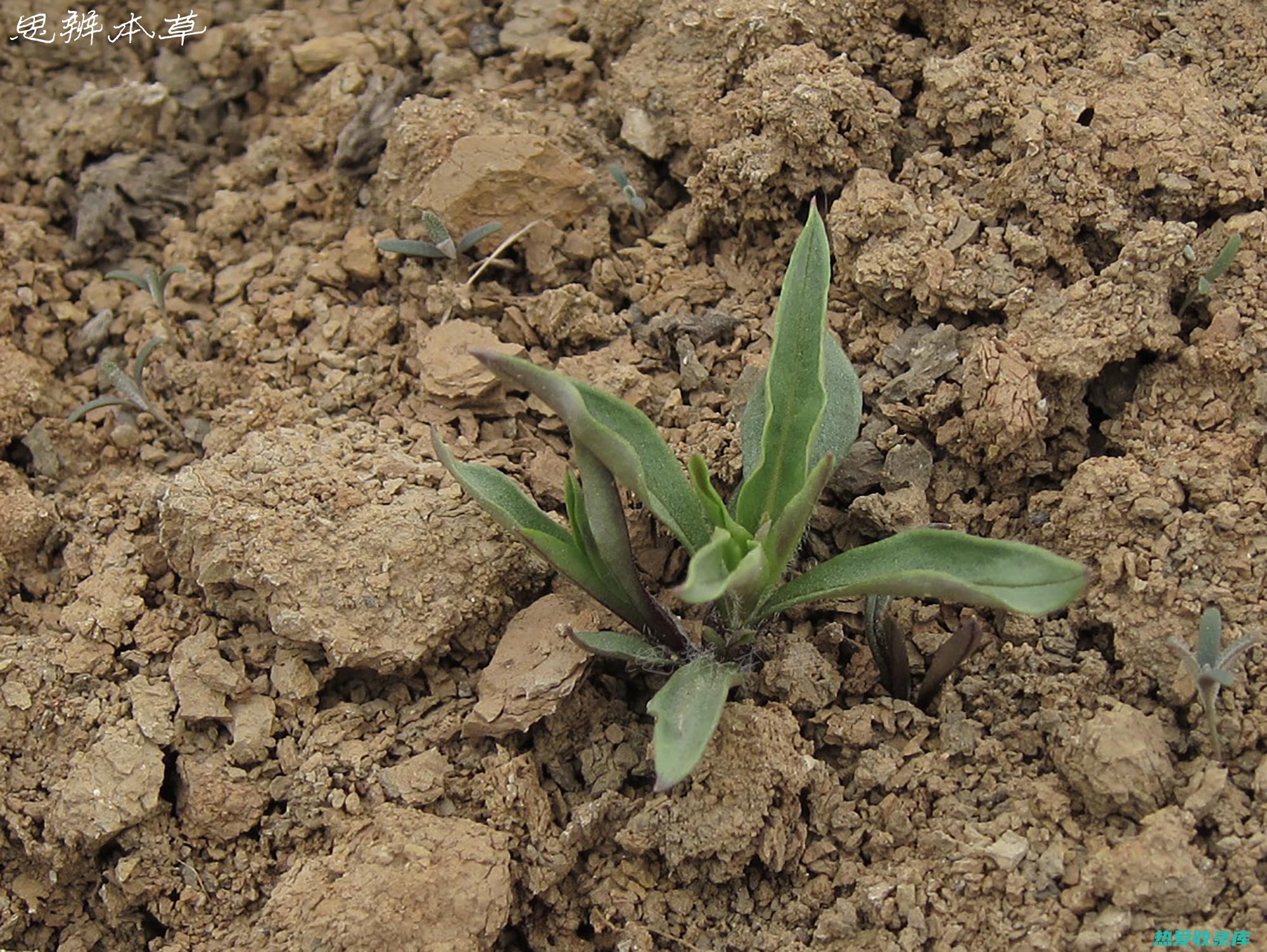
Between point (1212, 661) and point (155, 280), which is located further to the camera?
point (155, 280)

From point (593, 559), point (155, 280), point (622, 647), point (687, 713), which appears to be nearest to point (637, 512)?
point (593, 559)

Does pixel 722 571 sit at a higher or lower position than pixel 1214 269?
lower

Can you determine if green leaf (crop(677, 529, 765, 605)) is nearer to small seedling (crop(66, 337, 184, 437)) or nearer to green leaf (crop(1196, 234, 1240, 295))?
green leaf (crop(1196, 234, 1240, 295))

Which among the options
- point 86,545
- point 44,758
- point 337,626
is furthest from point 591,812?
point 86,545

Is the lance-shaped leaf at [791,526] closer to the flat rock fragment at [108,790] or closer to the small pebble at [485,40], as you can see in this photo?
the flat rock fragment at [108,790]

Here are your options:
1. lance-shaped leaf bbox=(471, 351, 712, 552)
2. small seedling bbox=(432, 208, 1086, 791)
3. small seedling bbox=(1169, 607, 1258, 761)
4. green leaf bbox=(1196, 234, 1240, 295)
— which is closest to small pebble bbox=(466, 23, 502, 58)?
small seedling bbox=(432, 208, 1086, 791)

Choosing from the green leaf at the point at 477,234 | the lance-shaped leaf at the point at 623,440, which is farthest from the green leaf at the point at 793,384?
the green leaf at the point at 477,234

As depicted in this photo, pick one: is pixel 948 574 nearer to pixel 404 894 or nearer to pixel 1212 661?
pixel 1212 661

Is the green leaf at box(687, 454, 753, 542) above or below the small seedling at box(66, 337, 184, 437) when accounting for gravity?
above
